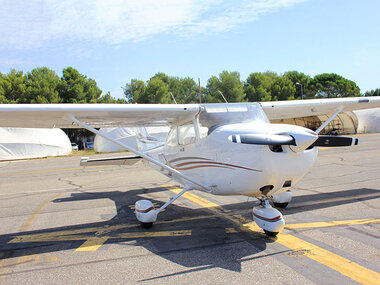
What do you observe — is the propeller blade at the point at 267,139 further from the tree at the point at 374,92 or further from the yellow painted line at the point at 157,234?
the tree at the point at 374,92

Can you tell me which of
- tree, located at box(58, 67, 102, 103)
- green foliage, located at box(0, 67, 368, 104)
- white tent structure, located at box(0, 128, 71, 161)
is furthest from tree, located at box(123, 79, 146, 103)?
white tent structure, located at box(0, 128, 71, 161)

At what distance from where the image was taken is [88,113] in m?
5.34

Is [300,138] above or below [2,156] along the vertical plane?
above

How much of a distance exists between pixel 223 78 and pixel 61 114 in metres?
43.2

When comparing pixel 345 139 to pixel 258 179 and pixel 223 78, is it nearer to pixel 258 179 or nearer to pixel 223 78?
pixel 258 179

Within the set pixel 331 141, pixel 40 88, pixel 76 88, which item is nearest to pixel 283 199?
pixel 331 141

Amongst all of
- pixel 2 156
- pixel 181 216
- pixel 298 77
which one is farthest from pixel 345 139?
pixel 298 77

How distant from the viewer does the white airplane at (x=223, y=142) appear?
399 centimetres

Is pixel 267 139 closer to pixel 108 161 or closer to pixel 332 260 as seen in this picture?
pixel 332 260

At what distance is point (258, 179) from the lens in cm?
414

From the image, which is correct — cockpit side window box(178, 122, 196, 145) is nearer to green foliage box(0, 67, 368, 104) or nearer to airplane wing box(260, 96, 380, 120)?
airplane wing box(260, 96, 380, 120)

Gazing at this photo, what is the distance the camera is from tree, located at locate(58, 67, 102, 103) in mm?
39812

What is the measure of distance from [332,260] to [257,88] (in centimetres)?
5004

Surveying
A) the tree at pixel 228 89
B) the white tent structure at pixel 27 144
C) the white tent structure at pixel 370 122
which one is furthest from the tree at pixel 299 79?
the white tent structure at pixel 27 144
